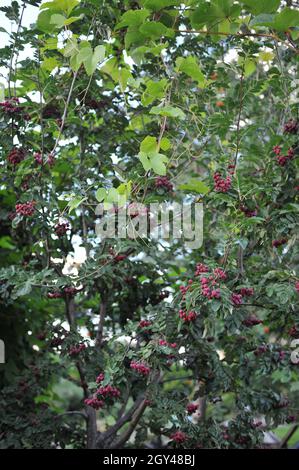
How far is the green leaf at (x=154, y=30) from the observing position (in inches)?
78.1

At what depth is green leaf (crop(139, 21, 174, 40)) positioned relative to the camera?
6.51 ft

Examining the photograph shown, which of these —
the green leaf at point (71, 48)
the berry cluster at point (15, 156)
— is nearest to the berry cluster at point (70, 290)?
the berry cluster at point (15, 156)

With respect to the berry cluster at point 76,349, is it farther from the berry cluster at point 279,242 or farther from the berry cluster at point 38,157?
the berry cluster at point 279,242

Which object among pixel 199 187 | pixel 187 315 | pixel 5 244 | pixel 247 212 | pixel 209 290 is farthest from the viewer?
pixel 5 244

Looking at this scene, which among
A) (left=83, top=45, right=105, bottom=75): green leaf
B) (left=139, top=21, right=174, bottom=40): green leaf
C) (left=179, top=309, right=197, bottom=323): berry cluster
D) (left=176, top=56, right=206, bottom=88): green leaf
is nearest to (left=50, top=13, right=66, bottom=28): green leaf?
(left=83, top=45, right=105, bottom=75): green leaf

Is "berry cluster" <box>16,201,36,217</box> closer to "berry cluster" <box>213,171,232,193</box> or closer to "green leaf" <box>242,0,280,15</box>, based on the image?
"berry cluster" <box>213,171,232,193</box>

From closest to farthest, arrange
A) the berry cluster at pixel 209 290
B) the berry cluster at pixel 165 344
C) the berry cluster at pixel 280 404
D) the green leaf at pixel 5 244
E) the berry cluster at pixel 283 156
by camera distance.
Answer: the berry cluster at pixel 209 290 < the berry cluster at pixel 165 344 < the berry cluster at pixel 283 156 < the berry cluster at pixel 280 404 < the green leaf at pixel 5 244

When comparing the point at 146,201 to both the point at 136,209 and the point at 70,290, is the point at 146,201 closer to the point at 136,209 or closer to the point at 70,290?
the point at 136,209

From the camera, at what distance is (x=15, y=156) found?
2.18 metres

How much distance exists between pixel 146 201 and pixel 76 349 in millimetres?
673

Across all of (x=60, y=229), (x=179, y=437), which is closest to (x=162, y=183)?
(x=60, y=229)

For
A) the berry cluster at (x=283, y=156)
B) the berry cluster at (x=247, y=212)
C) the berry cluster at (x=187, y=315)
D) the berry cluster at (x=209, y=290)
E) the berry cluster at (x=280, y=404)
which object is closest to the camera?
the berry cluster at (x=209, y=290)

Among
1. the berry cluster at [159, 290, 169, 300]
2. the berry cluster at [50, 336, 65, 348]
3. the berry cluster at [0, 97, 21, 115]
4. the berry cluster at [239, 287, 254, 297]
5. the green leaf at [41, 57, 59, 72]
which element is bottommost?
the berry cluster at [50, 336, 65, 348]

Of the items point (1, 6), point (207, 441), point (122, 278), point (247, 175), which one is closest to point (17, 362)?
point (122, 278)
